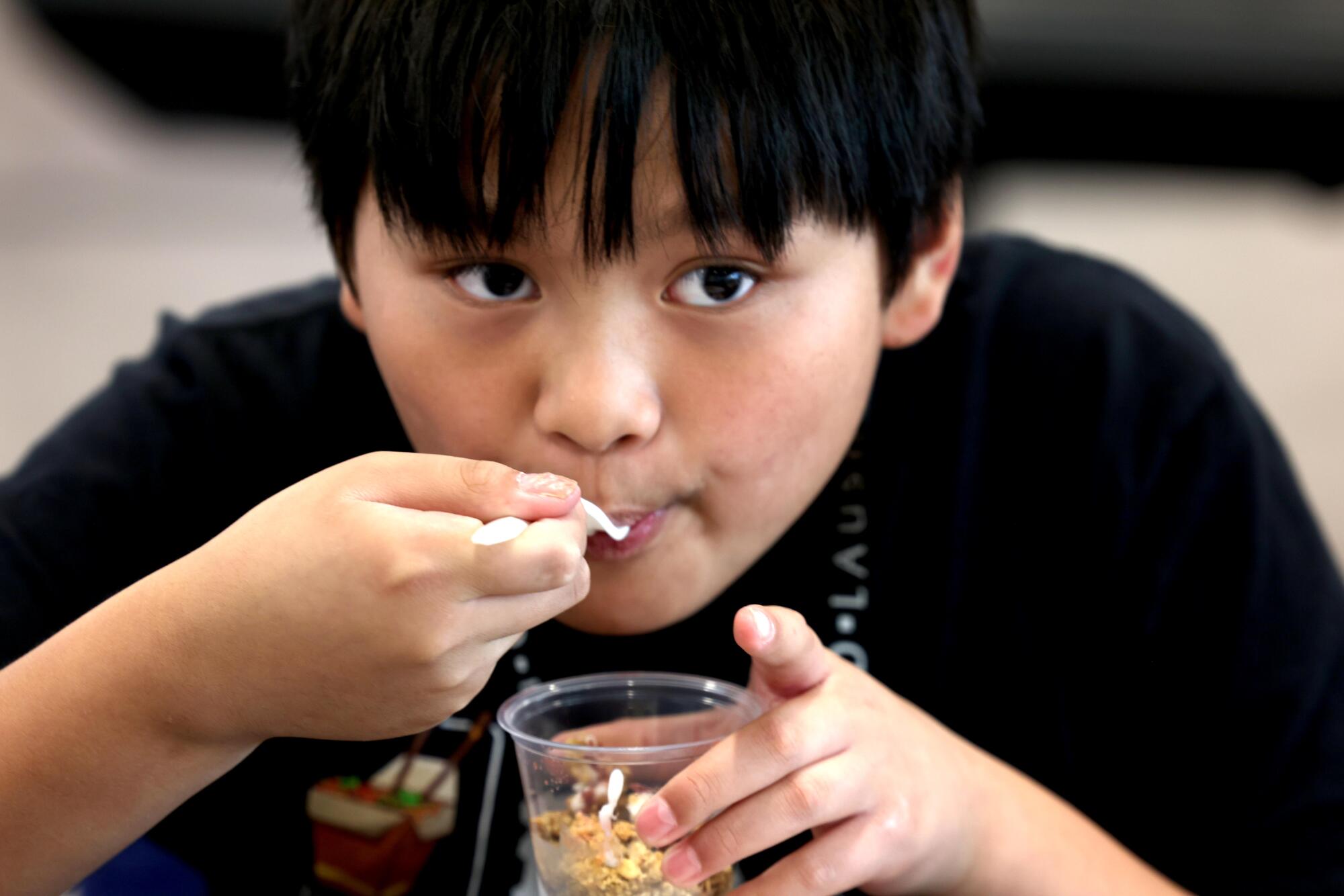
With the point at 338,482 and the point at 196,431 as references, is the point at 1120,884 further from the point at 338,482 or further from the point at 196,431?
the point at 196,431

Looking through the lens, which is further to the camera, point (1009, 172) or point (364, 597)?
point (1009, 172)

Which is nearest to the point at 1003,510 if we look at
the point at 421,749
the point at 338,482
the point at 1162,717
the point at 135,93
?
the point at 1162,717

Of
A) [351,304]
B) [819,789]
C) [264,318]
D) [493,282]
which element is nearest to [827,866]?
[819,789]

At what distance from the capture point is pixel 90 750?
0.63m

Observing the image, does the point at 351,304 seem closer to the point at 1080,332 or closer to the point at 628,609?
the point at 628,609

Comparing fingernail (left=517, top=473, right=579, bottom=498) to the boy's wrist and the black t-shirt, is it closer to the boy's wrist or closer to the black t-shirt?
Answer: the boy's wrist

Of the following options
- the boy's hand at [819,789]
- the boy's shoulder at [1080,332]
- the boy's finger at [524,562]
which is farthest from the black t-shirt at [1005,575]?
the boy's finger at [524,562]

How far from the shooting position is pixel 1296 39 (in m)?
2.20

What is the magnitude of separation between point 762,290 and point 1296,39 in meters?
1.91

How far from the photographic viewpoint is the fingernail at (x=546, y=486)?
21.9 inches

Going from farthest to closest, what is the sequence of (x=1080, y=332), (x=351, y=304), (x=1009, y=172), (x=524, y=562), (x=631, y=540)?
(x=1009, y=172), (x=1080, y=332), (x=351, y=304), (x=631, y=540), (x=524, y=562)

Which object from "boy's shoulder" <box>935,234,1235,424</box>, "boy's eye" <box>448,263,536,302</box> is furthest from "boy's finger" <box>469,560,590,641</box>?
"boy's shoulder" <box>935,234,1235,424</box>

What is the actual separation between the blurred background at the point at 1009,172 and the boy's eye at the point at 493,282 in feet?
4.65

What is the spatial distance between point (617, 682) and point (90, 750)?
0.27 meters
